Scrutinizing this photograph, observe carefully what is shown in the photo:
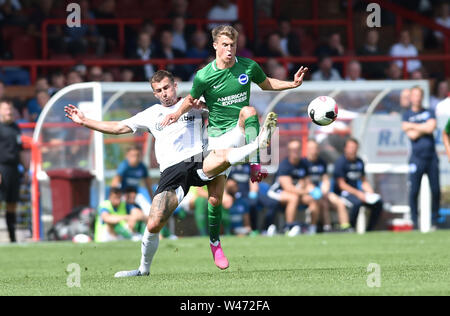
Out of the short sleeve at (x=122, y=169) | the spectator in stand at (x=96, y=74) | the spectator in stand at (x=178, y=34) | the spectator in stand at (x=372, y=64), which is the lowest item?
the short sleeve at (x=122, y=169)

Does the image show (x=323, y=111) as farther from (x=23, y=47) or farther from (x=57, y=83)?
(x=23, y=47)

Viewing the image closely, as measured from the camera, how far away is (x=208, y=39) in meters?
20.0

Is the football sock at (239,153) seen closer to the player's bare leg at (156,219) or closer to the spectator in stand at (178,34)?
the player's bare leg at (156,219)

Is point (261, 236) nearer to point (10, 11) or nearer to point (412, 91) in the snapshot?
point (412, 91)

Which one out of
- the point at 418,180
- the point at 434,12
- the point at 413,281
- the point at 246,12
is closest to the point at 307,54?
the point at 246,12

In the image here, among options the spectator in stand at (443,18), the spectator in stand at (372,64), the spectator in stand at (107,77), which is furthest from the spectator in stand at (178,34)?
the spectator in stand at (443,18)

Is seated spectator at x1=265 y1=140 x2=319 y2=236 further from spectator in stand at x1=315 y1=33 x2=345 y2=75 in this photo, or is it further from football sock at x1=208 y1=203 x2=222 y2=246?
football sock at x1=208 y1=203 x2=222 y2=246

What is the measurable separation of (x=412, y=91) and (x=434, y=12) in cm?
827

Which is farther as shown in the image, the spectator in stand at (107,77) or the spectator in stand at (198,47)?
the spectator in stand at (198,47)

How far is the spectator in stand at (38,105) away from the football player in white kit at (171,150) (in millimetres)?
8060

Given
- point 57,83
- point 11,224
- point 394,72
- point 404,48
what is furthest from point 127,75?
point 404,48

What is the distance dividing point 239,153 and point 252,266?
5.08 feet

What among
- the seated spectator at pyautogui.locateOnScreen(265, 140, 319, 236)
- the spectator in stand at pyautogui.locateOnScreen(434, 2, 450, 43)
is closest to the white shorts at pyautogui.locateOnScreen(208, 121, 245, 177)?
the seated spectator at pyautogui.locateOnScreen(265, 140, 319, 236)

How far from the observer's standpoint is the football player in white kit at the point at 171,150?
30.5 ft
